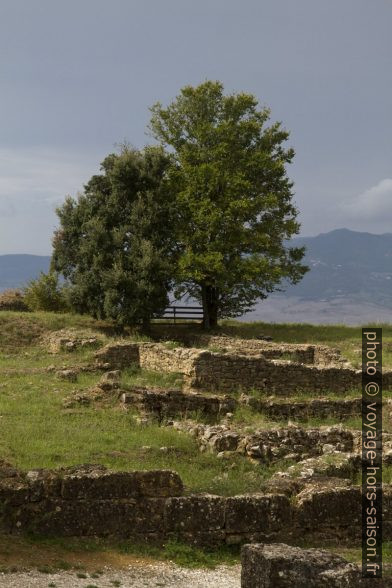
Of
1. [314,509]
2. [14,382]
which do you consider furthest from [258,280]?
[314,509]

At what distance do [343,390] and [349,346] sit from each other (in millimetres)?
13363

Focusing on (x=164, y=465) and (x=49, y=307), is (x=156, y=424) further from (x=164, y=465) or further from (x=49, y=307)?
(x=49, y=307)

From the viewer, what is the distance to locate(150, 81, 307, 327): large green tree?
39.8 meters

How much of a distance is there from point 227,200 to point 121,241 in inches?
281

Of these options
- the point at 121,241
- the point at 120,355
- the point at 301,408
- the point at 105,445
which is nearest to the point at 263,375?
the point at 301,408

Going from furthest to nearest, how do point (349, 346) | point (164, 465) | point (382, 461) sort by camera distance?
point (349, 346) → point (382, 461) → point (164, 465)

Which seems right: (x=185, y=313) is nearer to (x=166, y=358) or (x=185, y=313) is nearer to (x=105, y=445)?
(x=166, y=358)

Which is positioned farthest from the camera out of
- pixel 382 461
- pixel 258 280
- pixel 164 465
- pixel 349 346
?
pixel 258 280

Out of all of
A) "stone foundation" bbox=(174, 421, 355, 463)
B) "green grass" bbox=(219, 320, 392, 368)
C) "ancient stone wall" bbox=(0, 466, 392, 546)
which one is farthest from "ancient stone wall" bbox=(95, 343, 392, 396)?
"ancient stone wall" bbox=(0, 466, 392, 546)

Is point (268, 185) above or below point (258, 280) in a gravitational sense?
above

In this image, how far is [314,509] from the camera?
1146 centimetres

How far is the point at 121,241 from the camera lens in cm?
3866

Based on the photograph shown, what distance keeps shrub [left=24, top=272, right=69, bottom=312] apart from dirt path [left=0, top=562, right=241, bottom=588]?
35328mm

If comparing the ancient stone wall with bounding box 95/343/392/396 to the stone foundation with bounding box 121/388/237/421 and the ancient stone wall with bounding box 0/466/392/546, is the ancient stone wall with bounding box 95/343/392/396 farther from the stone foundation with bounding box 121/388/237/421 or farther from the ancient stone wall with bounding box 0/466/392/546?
the ancient stone wall with bounding box 0/466/392/546
